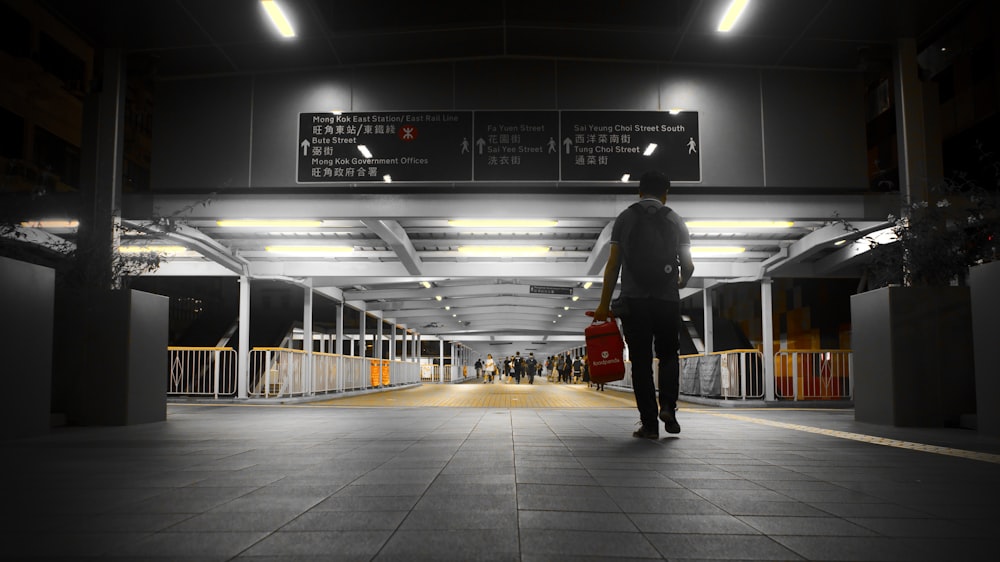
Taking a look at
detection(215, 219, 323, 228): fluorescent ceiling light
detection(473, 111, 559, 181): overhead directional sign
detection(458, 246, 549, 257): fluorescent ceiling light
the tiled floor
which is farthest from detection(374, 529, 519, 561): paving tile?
detection(458, 246, 549, 257): fluorescent ceiling light

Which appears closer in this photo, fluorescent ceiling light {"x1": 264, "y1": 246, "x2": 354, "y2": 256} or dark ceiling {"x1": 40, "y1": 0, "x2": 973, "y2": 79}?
dark ceiling {"x1": 40, "y1": 0, "x2": 973, "y2": 79}

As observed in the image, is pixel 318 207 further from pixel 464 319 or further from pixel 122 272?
pixel 464 319

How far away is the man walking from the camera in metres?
5.59

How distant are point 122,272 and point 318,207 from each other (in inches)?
154

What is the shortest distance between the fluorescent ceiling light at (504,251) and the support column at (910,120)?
7.64m

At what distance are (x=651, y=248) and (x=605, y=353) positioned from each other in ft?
3.00

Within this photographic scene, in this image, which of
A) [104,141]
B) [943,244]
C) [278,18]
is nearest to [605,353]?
[943,244]

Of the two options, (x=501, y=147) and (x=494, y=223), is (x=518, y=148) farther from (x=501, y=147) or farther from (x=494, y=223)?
(x=494, y=223)

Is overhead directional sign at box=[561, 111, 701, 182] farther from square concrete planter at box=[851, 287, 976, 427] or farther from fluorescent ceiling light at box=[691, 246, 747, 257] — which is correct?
fluorescent ceiling light at box=[691, 246, 747, 257]

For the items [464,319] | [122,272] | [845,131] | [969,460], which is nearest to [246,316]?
[122,272]

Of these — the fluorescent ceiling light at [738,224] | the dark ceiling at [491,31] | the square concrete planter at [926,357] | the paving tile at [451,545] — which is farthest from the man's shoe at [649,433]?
the fluorescent ceiling light at [738,224]

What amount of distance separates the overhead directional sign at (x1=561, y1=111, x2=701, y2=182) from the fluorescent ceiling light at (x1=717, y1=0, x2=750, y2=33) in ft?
4.99

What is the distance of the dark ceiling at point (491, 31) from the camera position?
378 inches

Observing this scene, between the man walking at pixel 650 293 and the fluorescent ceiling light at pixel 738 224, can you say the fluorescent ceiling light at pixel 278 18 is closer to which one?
the man walking at pixel 650 293
